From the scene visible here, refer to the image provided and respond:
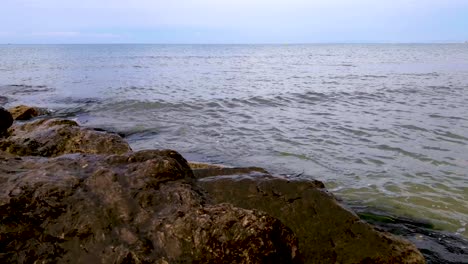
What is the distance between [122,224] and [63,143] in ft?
13.9

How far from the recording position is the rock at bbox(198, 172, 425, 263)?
389 cm

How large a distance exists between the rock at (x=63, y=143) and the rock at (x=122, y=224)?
10.6ft

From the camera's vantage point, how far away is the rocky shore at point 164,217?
3008 mm

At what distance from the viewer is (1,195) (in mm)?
3205

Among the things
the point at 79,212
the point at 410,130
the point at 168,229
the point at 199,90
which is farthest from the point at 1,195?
the point at 199,90

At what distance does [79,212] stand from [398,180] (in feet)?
22.0

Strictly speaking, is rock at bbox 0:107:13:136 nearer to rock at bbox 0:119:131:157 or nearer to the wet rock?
rock at bbox 0:119:131:157

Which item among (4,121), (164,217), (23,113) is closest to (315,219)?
(164,217)

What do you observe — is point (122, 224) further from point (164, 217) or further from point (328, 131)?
point (328, 131)

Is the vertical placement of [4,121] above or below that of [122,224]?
below

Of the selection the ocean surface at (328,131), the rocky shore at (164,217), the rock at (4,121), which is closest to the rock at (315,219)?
the rocky shore at (164,217)

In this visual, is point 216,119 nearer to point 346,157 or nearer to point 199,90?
point 346,157

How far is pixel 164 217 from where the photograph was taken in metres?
3.21

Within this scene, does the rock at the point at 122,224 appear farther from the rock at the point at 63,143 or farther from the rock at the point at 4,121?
the rock at the point at 4,121
